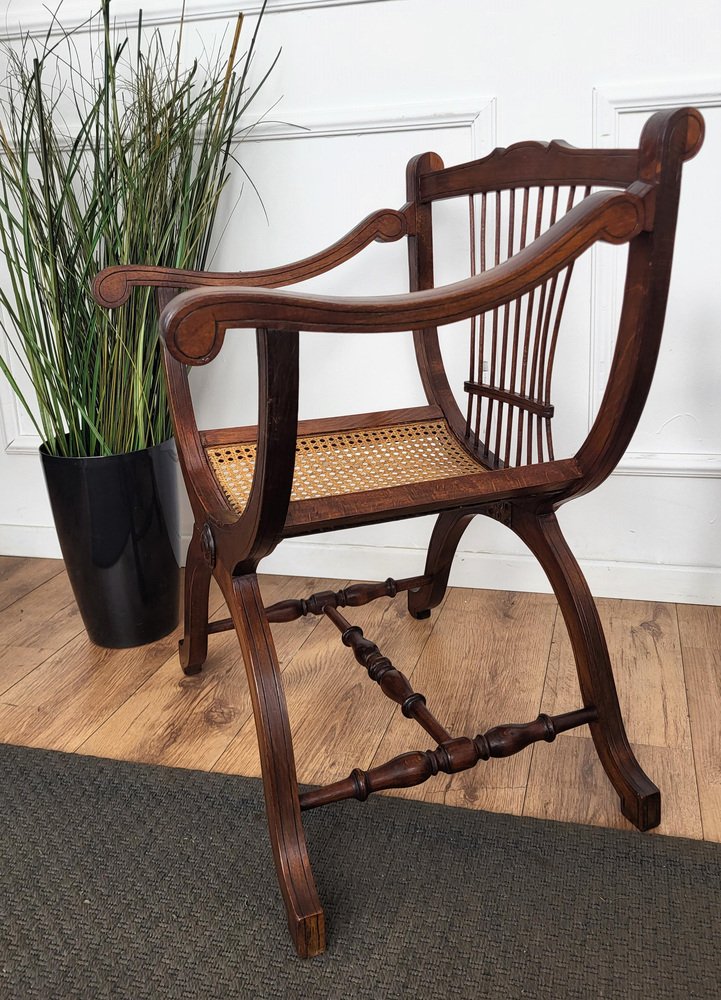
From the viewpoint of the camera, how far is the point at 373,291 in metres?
1.79

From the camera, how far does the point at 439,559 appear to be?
1626mm

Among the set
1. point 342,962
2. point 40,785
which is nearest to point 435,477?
point 342,962

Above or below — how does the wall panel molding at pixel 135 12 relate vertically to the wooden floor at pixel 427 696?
above

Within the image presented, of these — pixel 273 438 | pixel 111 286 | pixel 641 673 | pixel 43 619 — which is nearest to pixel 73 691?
pixel 43 619

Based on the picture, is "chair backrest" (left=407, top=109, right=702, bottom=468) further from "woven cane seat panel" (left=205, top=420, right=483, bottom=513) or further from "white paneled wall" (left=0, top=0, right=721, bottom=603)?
"white paneled wall" (left=0, top=0, right=721, bottom=603)

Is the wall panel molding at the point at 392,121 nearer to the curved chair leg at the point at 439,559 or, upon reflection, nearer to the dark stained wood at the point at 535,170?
the dark stained wood at the point at 535,170

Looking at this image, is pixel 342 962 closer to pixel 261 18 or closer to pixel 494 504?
pixel 494 504

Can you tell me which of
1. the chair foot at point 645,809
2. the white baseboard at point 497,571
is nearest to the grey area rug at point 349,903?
the chair foot at point 645,809

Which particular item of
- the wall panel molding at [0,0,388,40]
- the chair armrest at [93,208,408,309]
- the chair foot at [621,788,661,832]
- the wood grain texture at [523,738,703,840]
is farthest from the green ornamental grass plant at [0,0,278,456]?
the chair foot at [621,788,661,832]

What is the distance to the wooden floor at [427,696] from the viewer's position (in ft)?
4.09

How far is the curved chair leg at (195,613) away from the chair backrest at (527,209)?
1.49ft

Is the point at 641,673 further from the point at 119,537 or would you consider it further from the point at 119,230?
the point at 119,230

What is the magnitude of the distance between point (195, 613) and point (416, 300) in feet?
2.67

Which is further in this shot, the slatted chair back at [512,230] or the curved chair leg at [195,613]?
the curved chair leg at [195,613]
